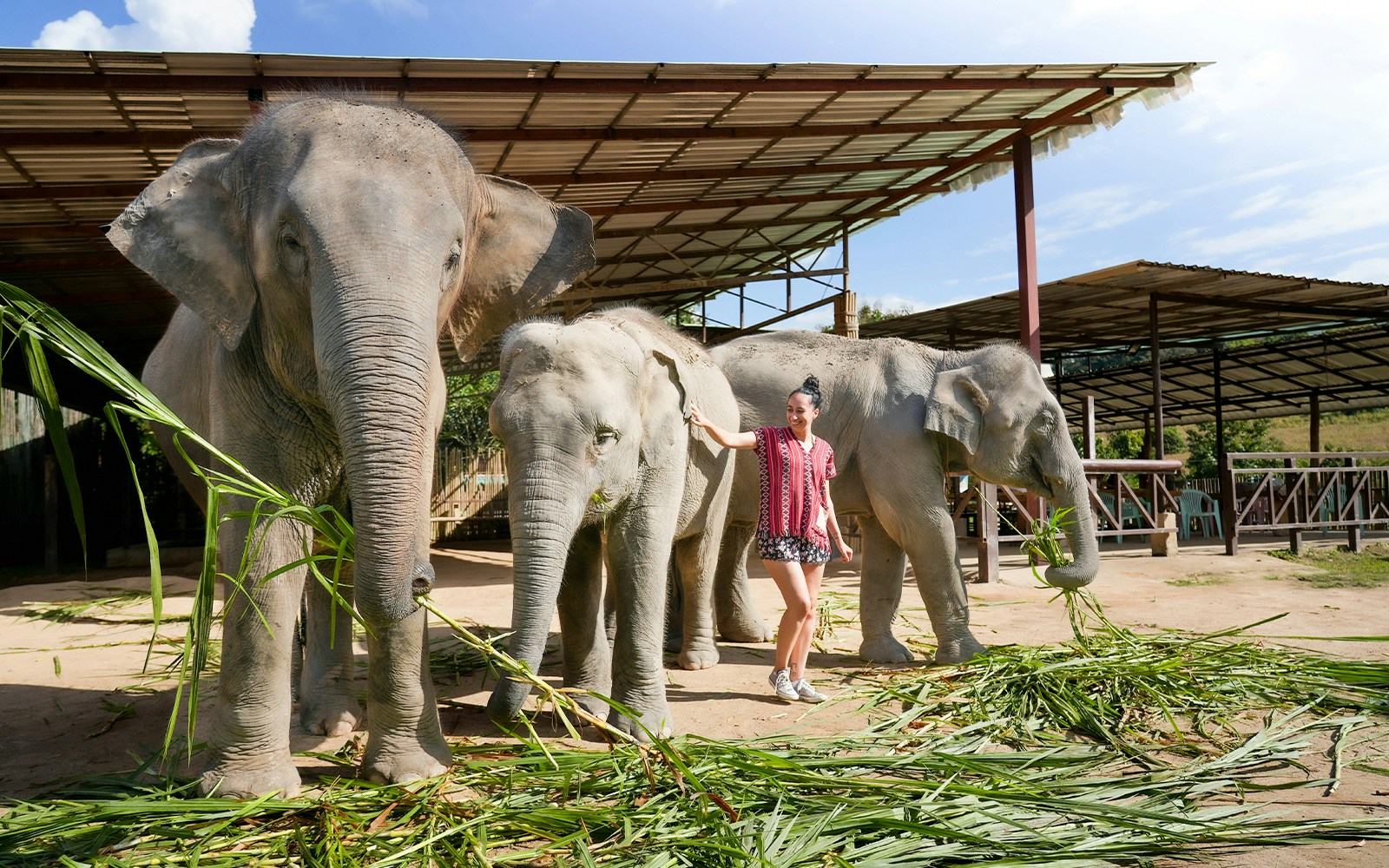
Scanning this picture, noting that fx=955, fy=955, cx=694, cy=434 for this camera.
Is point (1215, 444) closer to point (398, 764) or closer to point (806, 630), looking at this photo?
point (806, 630)

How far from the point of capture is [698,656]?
20.1 feet

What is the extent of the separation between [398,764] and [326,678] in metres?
1.57

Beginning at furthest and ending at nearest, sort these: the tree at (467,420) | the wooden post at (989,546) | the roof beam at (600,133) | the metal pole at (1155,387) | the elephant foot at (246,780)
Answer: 1. the tree at (467,420)
2. the metal pole at (1155,387)
3. the wooden post at (989,546)
4. the roof beam at (600,133)
5. the elephant foot at (246,780)

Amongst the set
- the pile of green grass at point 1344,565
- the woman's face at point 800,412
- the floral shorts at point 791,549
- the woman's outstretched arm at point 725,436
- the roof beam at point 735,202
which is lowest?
the pile of green grass at point 1344,565

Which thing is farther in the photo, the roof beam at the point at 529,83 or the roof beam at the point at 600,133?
the roof beam at the point at 600,133

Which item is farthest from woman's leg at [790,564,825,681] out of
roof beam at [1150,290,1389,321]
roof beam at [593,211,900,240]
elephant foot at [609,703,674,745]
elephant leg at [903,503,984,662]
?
roof beam at [1150,290,1389,321]

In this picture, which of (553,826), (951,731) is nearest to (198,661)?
(553,826)

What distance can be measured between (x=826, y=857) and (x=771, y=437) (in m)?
2.82

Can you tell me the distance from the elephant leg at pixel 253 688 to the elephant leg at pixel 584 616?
1569 millimetres

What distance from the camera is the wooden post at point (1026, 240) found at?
453 inches

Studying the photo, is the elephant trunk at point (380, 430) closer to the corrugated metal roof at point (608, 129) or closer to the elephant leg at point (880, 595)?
the corrugated metal roof at point (608, 129)

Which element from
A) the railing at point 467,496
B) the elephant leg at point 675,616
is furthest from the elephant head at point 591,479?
the railing at point 467,496

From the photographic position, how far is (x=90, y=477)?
18.0 meters

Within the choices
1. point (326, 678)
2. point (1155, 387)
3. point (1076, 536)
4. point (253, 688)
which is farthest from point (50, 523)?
point (1155, 387)
